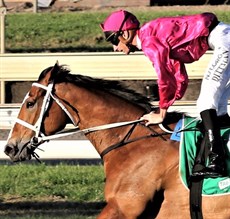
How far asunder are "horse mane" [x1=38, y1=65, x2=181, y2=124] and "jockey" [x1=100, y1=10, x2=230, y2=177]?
151mm

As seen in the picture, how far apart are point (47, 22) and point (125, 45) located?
14301mm

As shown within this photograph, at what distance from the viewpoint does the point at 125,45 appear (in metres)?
6.29

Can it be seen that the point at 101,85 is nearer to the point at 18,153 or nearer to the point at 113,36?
the point at 113,36

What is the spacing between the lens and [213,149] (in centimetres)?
593

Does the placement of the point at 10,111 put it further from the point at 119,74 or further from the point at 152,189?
the point at 152,189

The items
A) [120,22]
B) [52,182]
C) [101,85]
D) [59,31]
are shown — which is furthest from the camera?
[59,31]

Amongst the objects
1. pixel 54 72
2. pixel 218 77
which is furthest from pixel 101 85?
pixel 218 77

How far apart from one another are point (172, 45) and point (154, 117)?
503mm

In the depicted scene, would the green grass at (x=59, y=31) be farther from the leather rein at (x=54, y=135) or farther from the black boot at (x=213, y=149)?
the black boot at (x=213, y=149)

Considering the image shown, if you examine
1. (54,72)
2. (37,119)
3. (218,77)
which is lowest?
(37,119)

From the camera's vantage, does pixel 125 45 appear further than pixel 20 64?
No

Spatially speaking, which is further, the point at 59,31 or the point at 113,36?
the point at 59,31

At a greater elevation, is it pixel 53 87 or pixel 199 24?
pixel 199 24

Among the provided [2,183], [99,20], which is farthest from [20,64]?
[99,20]
